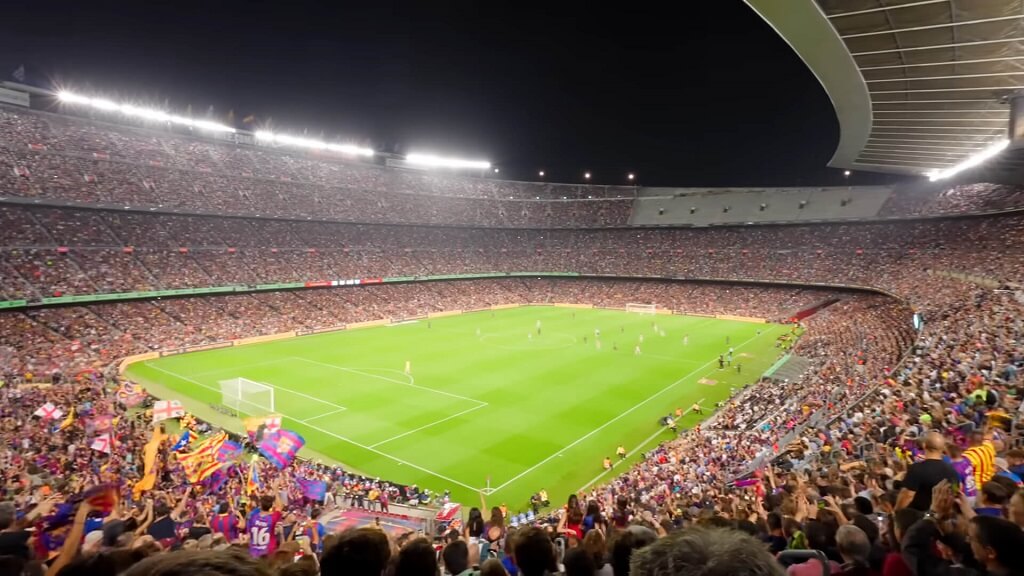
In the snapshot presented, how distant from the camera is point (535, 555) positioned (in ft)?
12.4

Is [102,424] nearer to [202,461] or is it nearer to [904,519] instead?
[202,461]

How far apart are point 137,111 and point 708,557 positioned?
244 feet

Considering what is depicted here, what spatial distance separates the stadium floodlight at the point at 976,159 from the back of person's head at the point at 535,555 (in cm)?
2341

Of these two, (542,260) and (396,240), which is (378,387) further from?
(542,260)

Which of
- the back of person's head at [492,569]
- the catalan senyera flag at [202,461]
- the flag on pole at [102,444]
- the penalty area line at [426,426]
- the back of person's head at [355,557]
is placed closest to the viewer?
the back of person's head at [355,557]

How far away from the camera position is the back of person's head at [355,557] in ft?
9.11

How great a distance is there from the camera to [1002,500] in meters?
4.95

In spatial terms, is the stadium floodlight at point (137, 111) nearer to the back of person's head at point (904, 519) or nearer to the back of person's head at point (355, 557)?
the back of person's head at point (355, 557)

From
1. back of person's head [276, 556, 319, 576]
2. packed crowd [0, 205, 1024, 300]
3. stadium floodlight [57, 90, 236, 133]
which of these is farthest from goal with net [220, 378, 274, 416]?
stadium floodlight [57, 90, 236, 133]

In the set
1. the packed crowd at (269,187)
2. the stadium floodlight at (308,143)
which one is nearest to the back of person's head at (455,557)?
the packed crowd at (269,187)

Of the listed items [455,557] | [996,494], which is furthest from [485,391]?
[996,494]

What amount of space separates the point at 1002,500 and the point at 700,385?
95.1ft

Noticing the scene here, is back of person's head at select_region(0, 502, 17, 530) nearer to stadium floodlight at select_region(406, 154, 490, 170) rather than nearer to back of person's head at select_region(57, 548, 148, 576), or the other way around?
back of person's head at select_region(57, 548, 148, 576)

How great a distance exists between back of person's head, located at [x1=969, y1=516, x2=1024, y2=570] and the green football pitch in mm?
16664
